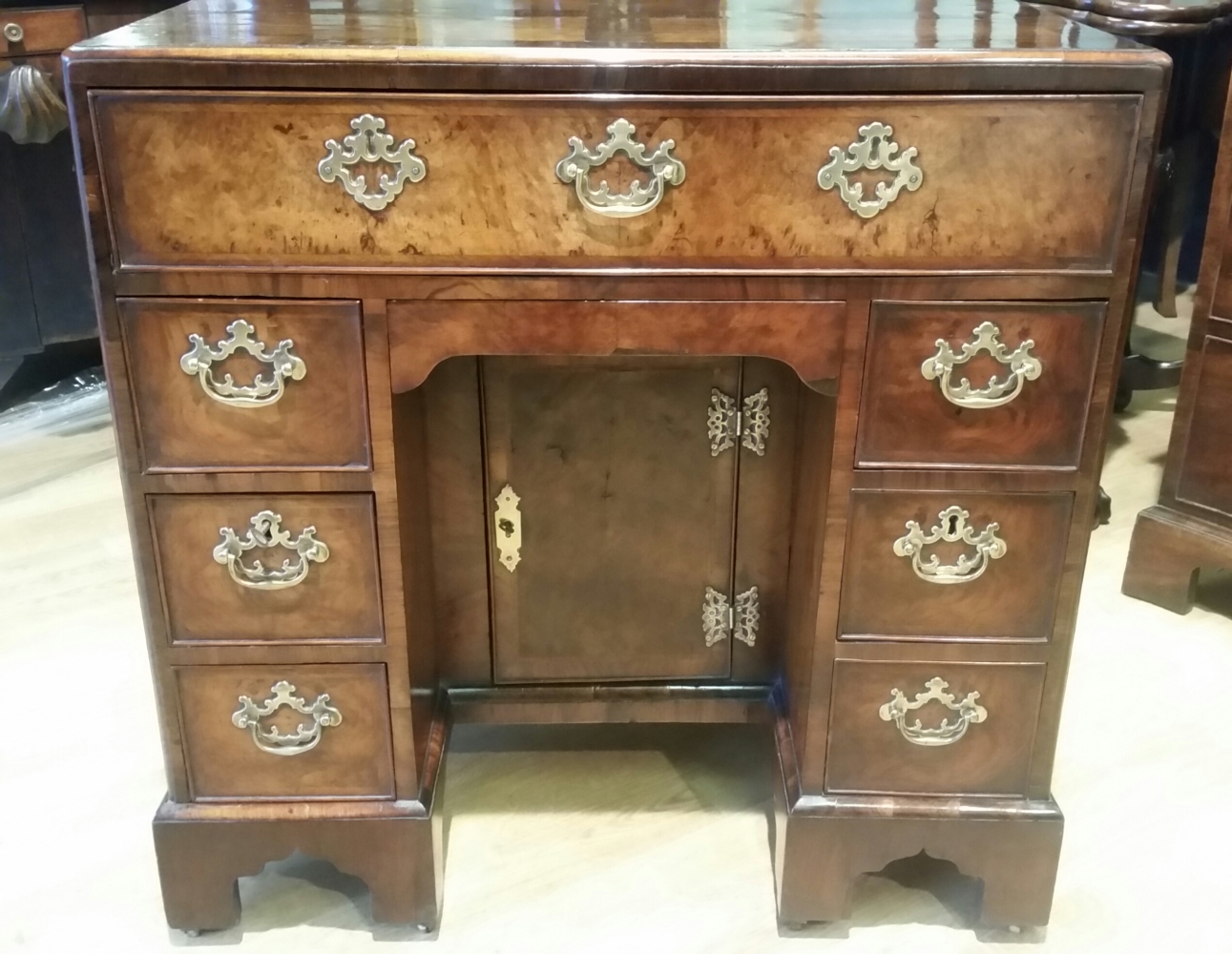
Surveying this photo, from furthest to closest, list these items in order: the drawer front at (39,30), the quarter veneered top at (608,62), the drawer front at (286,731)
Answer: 1. the drawer front at (39,30)
2. the drawer front at (286,731)
3. the quarter veneered top at (608,62)

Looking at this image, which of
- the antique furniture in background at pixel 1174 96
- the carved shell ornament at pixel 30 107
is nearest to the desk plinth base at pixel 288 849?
the antique furniture in background at pixel 1174 96

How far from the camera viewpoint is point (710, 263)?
2.99 ft

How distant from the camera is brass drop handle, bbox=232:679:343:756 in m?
1.04

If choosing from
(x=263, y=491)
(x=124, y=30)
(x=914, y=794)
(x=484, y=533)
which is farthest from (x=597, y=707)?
(x=124, y=30)

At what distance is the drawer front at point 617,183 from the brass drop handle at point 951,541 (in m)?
0.22

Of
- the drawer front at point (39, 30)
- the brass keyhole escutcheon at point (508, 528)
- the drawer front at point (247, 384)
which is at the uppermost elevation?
the drawer front at point (39, 30)

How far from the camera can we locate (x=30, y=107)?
1.93 metres

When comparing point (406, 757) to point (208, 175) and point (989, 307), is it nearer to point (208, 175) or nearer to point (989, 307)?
point (208, 175)

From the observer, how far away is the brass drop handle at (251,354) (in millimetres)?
917

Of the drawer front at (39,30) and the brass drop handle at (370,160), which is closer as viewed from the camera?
the brass drop handle at (370,160)

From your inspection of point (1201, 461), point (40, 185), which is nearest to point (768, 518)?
point (1201, 461)

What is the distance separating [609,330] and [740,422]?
271 millimetres

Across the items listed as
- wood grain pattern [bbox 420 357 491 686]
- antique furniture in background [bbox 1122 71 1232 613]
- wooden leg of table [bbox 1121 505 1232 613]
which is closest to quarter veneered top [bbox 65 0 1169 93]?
wood grain pattern [bbox 420 357 491 686]

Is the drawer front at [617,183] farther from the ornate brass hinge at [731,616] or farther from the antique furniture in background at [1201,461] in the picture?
the antique furniture in background at [1201,461]
